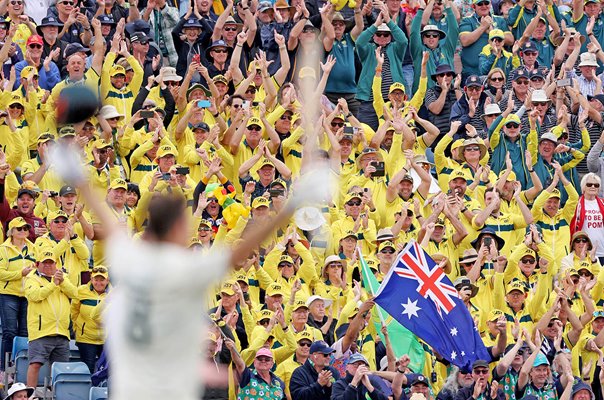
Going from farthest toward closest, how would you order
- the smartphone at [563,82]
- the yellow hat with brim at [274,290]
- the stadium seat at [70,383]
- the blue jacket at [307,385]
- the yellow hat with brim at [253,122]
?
1. the smartphone at [563,82]
2. the yellow hat with brim at [253,122]
3. the yellow hat with brim at [274,290]
4. the blue jacket at [307,385]
5. the stadium seat at [70,383]

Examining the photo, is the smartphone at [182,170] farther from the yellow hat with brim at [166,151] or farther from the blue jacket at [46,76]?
the blue jacket at [46,76]

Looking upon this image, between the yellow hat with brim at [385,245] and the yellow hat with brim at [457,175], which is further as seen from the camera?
the yellow hat with brim at [457,175]

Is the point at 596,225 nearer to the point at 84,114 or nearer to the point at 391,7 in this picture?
the point at 391,7

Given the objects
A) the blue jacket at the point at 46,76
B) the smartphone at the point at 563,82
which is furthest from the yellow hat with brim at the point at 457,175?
the blue jacket at the point at 46,76

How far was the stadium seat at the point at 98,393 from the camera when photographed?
15266mm

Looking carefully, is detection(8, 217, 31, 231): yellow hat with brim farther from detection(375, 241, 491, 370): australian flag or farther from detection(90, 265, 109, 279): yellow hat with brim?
detection(375, 241, 491, 370): australian flag

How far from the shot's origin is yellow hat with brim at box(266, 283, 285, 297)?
57.2ft

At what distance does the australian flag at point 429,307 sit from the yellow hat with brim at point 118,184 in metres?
3.44

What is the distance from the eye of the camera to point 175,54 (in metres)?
23.2

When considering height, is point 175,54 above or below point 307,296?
above

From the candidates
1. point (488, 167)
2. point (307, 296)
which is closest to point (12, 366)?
point (307, 296)

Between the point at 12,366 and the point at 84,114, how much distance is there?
922 cm

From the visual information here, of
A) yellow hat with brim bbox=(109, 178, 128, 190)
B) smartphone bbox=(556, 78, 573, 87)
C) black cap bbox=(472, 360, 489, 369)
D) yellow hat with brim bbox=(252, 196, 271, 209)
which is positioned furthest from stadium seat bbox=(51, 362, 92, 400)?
smartphone bbox=(556, 78, 573, 87)

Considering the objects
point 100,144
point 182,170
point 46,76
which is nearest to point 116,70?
point 46,76
